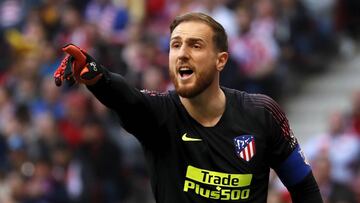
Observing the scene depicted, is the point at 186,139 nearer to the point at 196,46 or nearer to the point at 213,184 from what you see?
the point at 213,184

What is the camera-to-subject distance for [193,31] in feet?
15.3

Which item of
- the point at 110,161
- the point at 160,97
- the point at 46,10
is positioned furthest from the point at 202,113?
the point at 46,10

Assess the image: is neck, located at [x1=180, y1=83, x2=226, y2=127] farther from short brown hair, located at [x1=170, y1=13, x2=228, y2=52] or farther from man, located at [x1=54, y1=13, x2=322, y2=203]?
short brown hair, located at [x1=170, y1=13, x2=228, y2=52]

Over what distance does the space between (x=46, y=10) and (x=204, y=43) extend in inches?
404

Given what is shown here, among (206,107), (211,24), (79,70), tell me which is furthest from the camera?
(206,107)

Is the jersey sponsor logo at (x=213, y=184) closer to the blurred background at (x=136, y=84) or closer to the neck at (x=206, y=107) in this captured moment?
the neck at (x=206, y=107)

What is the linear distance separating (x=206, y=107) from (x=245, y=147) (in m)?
0.27

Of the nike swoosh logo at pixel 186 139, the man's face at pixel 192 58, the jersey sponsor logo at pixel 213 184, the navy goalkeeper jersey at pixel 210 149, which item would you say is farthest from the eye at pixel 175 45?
the jersey sponsor logo at pixel 213 184

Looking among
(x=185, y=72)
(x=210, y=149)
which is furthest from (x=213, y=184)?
(x=185, y=72)

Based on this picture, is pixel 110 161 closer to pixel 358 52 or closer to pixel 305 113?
pixel 305 113

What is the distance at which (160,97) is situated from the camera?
4.75 m

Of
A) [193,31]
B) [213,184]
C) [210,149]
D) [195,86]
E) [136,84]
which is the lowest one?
[213,184]

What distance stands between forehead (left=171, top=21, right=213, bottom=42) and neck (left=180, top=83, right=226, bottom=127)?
0.26 metres

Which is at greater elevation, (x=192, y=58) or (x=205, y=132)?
(x=192, y=58)
